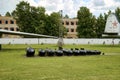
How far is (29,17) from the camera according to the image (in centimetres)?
9756

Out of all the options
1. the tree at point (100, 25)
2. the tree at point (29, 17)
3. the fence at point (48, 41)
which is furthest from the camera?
the tree at point (100, 25)

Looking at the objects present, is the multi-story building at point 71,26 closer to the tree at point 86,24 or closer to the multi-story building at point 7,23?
the multi-story building at point 7,23

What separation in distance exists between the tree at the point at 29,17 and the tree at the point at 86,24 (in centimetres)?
1274

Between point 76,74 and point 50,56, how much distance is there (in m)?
13.4

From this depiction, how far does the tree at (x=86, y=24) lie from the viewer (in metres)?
99.2

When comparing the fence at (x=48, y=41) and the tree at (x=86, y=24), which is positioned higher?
the tree at (x=86, y=24)

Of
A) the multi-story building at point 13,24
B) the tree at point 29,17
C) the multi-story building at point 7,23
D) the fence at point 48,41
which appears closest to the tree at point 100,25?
the fence at point 48,41

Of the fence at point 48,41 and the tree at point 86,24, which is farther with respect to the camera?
the tree at point 86,24

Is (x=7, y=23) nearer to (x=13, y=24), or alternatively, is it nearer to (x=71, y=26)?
(x=13, y=24)

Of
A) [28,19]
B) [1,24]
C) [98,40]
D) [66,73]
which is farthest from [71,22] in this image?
[66,73]

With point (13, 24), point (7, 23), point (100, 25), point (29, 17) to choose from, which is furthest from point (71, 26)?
point (29, 17)

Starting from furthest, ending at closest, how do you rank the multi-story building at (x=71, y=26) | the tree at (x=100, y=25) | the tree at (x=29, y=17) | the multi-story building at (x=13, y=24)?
the multi-story building at (x=71, y=26), the multi-story building at (x=13, y=24), the tree at (x=100, y=25), the tree at (x=29, y=17)

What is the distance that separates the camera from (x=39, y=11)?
9900 cm

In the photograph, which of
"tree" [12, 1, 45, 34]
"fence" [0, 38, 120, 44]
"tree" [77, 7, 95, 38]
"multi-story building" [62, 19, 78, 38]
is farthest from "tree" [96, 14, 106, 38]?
"multi-story building" [62, 19, 78, 38]
